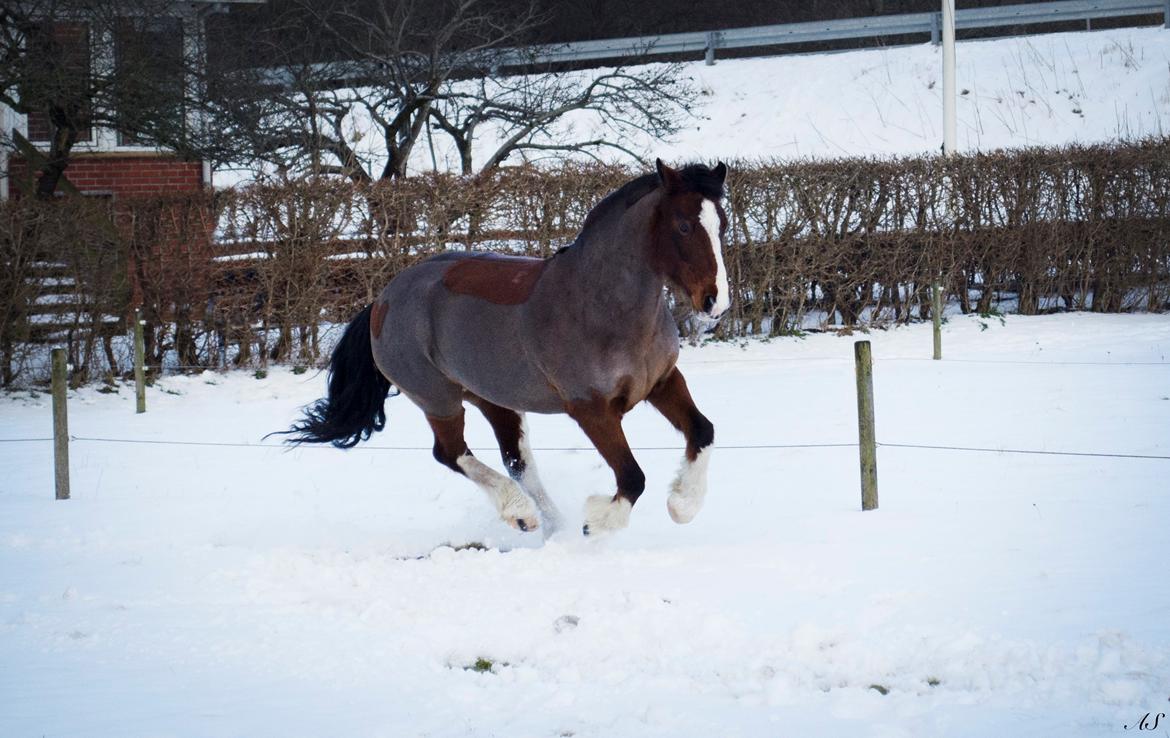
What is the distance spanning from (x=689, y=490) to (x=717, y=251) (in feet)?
3.65

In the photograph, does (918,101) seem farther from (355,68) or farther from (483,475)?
(483,475)

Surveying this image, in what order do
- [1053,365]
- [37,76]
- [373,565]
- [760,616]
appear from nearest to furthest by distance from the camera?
[760,616]
[373,565]
[1053,365]
[37,76]

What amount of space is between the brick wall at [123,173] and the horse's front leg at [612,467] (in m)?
14.3

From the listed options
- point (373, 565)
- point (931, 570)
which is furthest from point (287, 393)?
point (931, 570)

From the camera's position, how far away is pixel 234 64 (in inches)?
611

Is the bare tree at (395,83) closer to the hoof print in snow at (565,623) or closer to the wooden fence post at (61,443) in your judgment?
the wooden fence post at (61,443)

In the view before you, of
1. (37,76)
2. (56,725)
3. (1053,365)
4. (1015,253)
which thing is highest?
(37,76)

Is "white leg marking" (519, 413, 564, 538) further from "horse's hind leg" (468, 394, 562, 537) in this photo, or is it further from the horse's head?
the horse's head

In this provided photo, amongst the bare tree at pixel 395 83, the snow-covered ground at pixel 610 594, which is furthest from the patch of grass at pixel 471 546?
the bare tree at pixel 395 83

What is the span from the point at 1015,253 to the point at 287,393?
906 centimetres

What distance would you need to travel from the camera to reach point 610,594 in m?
4.61

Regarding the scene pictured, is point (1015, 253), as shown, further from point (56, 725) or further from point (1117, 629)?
point (56, 725)

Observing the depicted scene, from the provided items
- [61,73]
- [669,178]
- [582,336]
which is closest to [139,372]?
[61,73]

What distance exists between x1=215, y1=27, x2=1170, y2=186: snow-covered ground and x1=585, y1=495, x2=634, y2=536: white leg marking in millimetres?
18395
